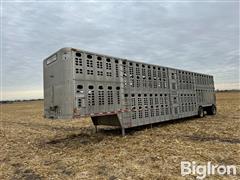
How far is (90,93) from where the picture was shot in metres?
10.0

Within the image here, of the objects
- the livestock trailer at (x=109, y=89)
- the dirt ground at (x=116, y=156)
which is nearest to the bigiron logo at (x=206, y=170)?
the dirt ground at (x=116, y=156)

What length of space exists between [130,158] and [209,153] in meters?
2.56

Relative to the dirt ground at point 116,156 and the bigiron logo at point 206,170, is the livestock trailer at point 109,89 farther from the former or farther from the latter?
the bigiron logo at point 206,170

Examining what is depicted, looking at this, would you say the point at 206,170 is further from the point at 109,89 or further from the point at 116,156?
the point at 109,89

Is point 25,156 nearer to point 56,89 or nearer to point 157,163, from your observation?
point 56,89

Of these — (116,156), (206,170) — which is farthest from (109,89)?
(206,170)

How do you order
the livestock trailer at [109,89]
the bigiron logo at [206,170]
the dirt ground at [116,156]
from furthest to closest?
the livestock trailer at [109,89] → the dirt ground at [116,156] → the bigiron logo at [206,170]

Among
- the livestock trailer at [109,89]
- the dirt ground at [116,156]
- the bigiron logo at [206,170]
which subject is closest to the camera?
the bigiron logo at [206,170]

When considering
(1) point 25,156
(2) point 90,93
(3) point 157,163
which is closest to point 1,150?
(1) point 25,156

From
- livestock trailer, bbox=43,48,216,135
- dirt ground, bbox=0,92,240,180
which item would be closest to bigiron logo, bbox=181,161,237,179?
dirt ground, bbox=0,92,240,180

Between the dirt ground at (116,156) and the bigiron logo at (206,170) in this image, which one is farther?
the dirt ground at (116,156)

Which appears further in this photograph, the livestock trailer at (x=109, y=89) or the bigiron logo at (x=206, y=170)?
the livestock trailer at (x=109, y=89)

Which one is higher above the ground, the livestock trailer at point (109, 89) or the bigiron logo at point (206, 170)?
the livestock trailer at point (109, 89)

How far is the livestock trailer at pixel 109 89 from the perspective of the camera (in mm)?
9578
